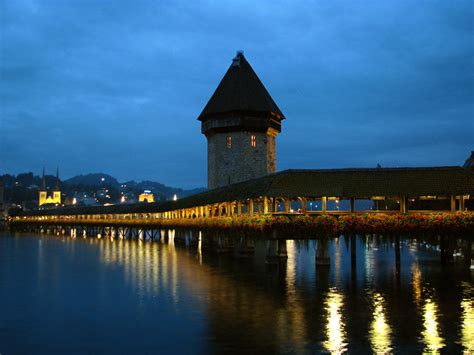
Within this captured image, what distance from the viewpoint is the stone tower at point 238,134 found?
61969 millimetres

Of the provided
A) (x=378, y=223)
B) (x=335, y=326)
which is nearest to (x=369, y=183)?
(x=378, y=223)

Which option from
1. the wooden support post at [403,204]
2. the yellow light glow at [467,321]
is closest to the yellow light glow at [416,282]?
the yellow light glow at [467,321]

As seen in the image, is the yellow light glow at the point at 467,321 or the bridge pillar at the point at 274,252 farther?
the bridge pillar at the point at 274,252

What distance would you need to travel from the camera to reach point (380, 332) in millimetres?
15625

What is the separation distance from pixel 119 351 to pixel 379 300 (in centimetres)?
1055

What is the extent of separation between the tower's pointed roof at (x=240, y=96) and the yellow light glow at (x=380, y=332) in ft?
144

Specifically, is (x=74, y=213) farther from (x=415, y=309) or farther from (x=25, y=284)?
(x=415, y=309)

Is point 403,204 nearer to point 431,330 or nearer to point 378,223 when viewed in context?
point 378,223

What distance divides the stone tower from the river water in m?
27.8

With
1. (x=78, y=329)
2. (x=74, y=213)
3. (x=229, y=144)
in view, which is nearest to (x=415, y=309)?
(x=78, y=329)

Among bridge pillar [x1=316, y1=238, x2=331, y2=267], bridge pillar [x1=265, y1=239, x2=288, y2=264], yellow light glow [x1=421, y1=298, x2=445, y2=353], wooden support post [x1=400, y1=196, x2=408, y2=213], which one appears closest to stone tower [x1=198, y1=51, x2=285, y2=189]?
bridge pillar [x1=265, y1=239, x2=288, y2=264]

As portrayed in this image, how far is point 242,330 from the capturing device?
16.3m

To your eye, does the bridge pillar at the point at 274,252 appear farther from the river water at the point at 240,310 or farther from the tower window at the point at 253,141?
the tower window at the point at 253,141

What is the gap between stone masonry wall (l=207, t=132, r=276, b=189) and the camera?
203ft
